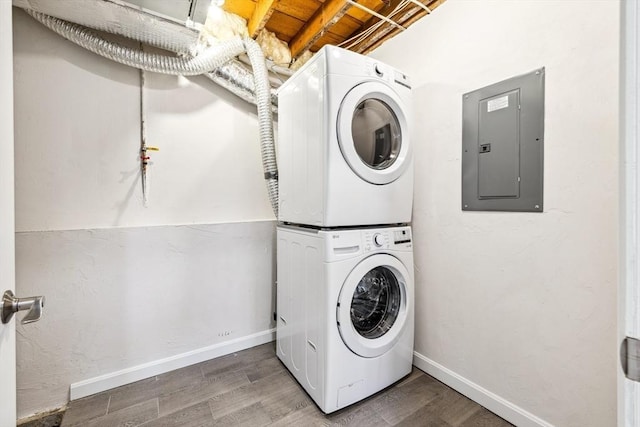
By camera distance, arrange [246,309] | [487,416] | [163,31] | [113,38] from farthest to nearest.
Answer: [246,309] < [113,38] < [163,31] < [487,416]

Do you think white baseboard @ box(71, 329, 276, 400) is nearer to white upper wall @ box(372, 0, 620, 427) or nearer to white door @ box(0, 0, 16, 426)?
white door @ box(0, 0, 16, 426)

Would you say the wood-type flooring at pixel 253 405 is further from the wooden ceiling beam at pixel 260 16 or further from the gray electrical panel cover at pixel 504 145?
the wooden ceiling beam at pixel 260 16

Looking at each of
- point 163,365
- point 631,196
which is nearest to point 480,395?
point 631,196

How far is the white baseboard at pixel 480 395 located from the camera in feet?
4.38

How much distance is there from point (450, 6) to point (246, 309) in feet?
8.32

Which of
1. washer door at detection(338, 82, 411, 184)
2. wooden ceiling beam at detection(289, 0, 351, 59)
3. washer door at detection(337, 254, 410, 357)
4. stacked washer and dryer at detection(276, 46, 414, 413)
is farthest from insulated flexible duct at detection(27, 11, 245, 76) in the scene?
washer door at detection(337, 254, 410, 357)

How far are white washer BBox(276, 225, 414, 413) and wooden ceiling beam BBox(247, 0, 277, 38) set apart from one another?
1.43 m

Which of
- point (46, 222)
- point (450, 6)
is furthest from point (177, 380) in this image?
point (450, 6)

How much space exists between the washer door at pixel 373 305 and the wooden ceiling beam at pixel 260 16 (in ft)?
5.61

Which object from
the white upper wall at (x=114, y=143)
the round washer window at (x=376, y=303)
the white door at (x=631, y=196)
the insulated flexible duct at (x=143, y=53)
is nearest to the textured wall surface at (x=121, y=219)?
the white upper wall at (x=114, y=143)

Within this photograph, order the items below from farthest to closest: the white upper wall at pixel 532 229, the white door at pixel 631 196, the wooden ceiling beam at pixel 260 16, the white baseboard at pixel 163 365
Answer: the wooden ceiling beam at pixel 260 16 → the white baseboard at pixel 163 365 → the white upper wall at pixel 532 229 → the white door at pixel 631 196

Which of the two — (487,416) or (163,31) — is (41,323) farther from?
(487,416)

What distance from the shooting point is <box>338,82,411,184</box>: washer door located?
1424 millimetres

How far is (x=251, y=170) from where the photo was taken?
7.16 feet
